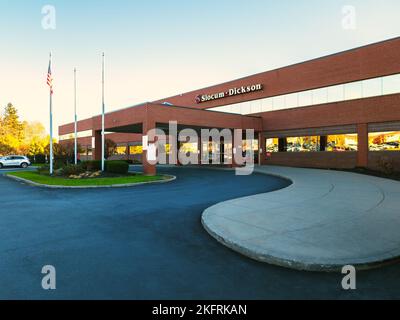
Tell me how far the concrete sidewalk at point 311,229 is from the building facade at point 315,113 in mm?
14353

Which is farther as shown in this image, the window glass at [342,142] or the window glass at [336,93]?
the window glass at [336,93]

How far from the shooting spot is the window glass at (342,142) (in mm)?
25812

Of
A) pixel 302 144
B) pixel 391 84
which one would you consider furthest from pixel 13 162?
pixel 391 84

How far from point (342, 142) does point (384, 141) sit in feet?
11.4

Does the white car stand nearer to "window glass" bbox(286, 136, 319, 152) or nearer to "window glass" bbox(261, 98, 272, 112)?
"window glass" bbox(261, 98, 272, 112)

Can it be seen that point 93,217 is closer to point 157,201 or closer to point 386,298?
point 157,201

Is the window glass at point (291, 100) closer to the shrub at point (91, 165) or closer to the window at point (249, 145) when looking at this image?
the window at point (249, 145)

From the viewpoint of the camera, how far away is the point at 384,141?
78.3ft

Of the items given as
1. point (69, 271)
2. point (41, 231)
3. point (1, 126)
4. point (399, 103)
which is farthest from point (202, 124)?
point (1, 126)

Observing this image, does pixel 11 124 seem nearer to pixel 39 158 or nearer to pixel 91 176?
pixel 39 158

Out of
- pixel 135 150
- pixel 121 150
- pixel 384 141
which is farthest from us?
pixel 121 150

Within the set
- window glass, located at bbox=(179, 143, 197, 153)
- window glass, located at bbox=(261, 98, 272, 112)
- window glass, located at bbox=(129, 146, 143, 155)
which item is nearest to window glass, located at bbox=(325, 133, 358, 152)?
window glass, located at bbox=(261, 98, 272, 112)

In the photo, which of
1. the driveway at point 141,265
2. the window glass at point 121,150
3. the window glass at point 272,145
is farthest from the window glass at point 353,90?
the window glass at point 121,150

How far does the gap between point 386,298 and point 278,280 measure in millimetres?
1372
